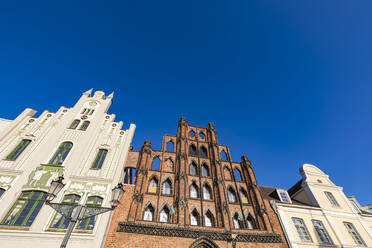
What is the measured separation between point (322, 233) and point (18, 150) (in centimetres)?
2883

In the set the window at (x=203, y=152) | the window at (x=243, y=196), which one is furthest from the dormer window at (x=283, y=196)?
the window at (x=203, y=152)

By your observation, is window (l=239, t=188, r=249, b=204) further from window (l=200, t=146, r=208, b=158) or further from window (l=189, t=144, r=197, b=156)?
window (l=189, t=144, r=197, b=156)

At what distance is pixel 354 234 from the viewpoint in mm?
18047

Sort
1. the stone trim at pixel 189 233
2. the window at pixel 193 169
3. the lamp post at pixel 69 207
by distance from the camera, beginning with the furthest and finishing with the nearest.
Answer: the window at pixel 193 169
the stone trim at pixel 189 233
the lamp post at pixel 69 207

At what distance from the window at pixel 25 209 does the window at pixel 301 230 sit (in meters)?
21.5

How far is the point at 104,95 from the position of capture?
23.2m

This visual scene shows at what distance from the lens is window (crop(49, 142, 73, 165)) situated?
1494cm

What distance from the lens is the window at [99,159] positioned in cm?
1551

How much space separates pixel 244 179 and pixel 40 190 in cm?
1839

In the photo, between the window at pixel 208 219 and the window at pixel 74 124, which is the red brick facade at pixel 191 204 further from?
the window at pixel 74 124

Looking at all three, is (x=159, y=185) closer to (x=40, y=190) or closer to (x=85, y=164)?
(x=85, y=164)

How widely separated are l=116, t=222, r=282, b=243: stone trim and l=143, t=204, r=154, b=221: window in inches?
55.8

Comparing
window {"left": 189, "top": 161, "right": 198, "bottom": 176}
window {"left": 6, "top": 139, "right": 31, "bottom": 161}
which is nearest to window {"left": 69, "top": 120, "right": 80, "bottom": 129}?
window {"left": 6, "top": 139, "right": 31, "bottom": 161}

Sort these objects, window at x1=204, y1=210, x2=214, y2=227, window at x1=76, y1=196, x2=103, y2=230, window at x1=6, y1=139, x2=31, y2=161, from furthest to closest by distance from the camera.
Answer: window at x1=204, y1=210, x2=214, y2=227 → window at x1=6, y1=139, x2=31, y2=161 → window at x1=76, y1=196, x2=103, y2=230
